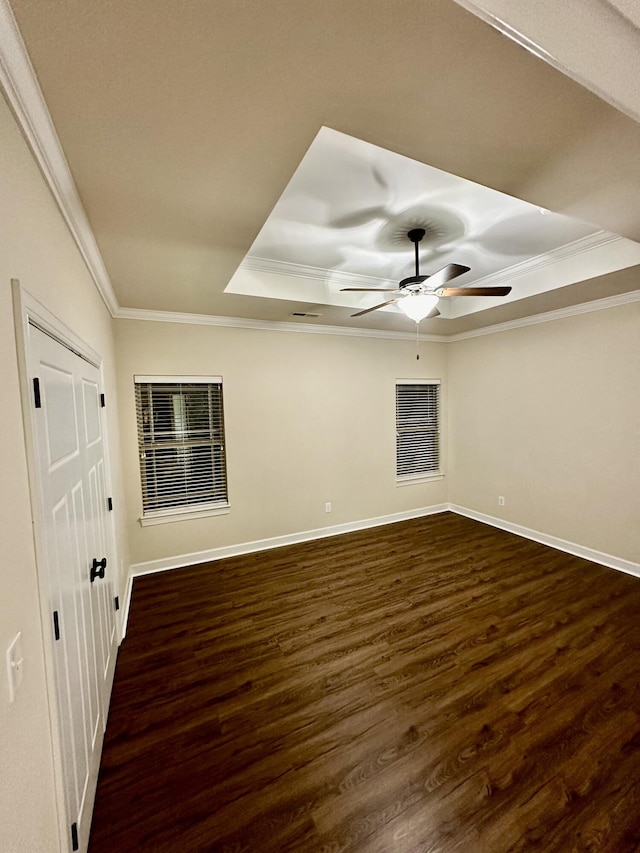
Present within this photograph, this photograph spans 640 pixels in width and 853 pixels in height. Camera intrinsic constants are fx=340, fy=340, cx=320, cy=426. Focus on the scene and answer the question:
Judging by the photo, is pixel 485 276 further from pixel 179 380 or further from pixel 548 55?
pixel 179 380

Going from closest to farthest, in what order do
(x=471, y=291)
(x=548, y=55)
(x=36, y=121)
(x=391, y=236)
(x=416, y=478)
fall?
(x=548, y=55)
(x=36, y=121)
(x=471, y=291)
(x=391, y=236)
(x=416, y=478)

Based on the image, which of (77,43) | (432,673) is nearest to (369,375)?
(432,673)

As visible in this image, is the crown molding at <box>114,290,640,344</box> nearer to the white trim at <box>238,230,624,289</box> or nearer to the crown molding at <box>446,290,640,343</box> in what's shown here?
the crown molding at <box>446,290,640,343</box>

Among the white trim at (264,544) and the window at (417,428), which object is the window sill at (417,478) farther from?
the white trim at (264,544)

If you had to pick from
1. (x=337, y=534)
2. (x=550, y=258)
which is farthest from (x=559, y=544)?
(x=550, y=258)

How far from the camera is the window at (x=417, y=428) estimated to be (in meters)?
5.04

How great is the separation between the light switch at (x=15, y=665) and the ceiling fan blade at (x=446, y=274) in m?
2.55

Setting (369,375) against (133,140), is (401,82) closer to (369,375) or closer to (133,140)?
(133,140)

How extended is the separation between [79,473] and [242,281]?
6.82 feet

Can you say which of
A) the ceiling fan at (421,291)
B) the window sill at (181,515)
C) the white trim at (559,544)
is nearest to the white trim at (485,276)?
the ceiling fan at (421,291)

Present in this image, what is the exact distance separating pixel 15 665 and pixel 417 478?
4843mm

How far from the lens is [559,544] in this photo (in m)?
3.92

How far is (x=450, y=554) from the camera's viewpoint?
3848mm

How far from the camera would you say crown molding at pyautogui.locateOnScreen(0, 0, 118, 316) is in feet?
2.88
